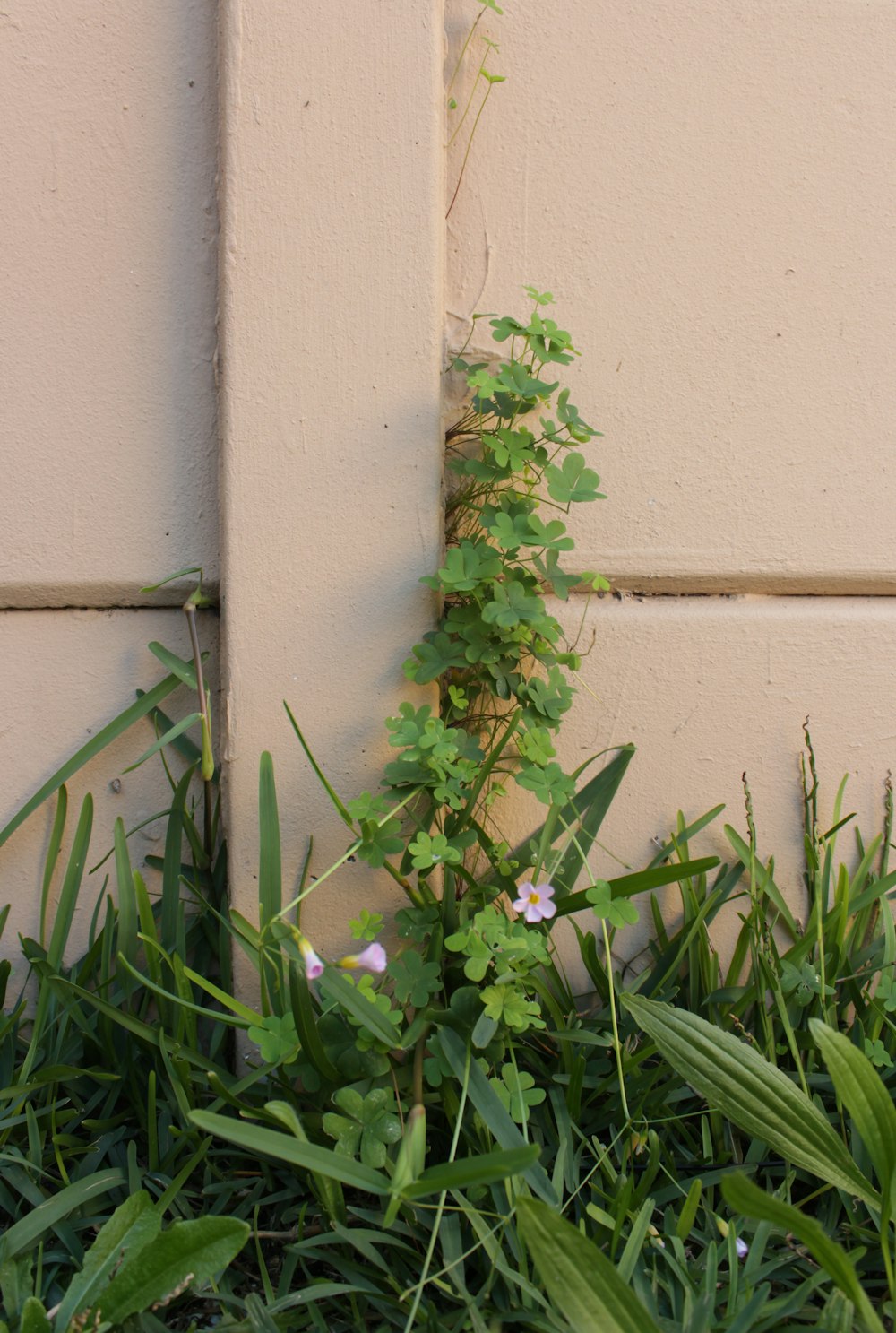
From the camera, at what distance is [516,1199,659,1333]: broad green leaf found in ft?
2.65

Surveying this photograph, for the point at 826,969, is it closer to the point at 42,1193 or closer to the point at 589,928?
the point at 589,928

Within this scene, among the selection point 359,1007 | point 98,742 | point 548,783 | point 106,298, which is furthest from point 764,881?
point 106,298

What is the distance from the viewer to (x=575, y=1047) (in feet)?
3.97

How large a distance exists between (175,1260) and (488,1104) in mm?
370

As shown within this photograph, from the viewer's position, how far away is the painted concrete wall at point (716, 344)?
1346 mm

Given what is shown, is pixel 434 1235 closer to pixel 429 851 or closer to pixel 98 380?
pixel 429 851

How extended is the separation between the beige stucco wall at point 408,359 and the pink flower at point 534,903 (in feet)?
0.90

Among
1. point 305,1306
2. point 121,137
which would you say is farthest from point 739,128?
point 305,1306

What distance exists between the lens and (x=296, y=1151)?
89 cm

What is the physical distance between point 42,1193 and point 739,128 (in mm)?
1789

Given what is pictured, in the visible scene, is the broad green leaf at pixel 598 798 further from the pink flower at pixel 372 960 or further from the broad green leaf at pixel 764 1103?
the pink flower at pixel 372 960

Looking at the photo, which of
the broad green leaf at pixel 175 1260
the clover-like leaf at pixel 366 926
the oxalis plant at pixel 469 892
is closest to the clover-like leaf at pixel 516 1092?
the oxalis plant at pixel 469 892

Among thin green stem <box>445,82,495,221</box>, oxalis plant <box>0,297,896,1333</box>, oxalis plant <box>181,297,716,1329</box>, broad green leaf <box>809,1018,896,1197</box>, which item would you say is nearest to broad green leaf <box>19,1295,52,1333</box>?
oxalis plant <box>0,297,896,1333</box>

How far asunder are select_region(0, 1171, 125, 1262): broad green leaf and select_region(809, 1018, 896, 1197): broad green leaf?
856mm
